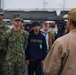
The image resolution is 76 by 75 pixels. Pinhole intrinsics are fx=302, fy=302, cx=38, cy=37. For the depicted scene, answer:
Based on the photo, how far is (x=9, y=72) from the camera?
21.0 feet

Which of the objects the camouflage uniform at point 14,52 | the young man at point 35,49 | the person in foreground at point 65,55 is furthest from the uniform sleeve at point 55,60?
the young man at point 35,49

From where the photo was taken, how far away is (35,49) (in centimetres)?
670

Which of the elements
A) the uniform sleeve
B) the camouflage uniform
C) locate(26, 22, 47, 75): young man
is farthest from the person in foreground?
locate(26, 22, 47, 75): young man

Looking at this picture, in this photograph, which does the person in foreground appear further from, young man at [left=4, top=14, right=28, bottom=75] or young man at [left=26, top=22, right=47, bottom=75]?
young man at [left=26, top=22, right=47, bottom=75]

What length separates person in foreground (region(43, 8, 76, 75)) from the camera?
3424 millimetres

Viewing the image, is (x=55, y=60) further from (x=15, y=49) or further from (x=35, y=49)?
(x=35, y=49)

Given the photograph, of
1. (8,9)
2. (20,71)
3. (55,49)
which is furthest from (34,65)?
(8,9)

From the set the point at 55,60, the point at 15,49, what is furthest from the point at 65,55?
the point at 15,49

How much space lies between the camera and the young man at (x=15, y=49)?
6358mm

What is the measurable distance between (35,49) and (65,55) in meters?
3.30

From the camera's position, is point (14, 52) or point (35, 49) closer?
point (14, 52)

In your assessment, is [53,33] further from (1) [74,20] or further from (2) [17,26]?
(1) [74,20]

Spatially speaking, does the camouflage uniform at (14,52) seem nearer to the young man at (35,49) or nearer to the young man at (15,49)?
the young man at (15,49)

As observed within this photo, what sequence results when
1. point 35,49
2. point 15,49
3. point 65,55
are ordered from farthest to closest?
point 35,49
point 15,49
point 65,55
